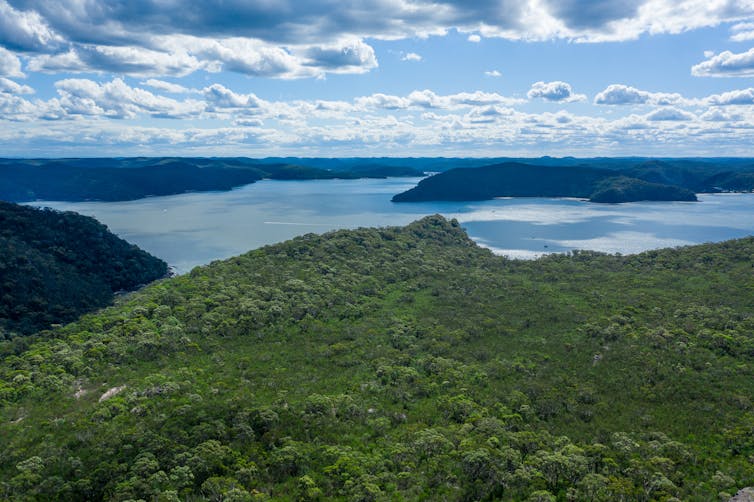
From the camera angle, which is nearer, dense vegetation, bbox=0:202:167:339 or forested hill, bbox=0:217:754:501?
forested hill, bbox=0:217:754:501

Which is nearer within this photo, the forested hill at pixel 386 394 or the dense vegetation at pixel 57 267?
the forested hill at pixel 386 394

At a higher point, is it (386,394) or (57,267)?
(386,394)

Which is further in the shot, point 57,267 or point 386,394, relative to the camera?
point 57,267

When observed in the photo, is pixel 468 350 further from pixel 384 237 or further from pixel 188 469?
pixel 384 237
